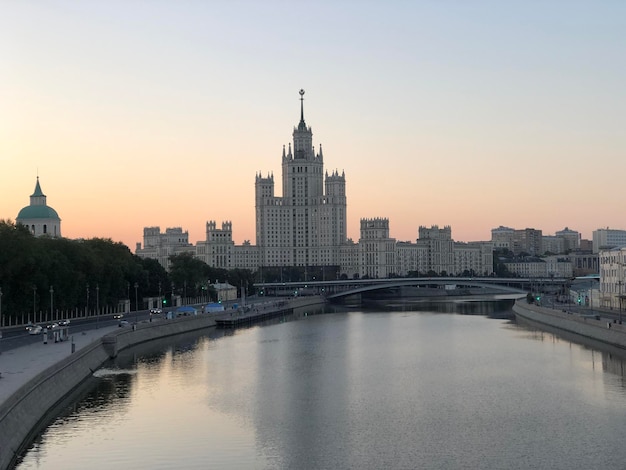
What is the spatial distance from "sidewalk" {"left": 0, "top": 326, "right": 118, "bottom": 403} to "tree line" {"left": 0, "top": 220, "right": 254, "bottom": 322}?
1246 centimetres

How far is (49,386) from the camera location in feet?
150

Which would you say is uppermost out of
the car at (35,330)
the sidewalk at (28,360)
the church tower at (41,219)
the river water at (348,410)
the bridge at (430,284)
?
the church tower at (41,219)

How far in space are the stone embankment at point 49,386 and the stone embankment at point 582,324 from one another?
37203mm

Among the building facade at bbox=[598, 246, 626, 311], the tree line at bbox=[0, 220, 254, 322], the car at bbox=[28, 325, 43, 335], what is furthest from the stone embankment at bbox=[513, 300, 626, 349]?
the tree line at bbox=[0, 220, 254, 322]

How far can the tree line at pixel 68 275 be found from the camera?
79.2 meters

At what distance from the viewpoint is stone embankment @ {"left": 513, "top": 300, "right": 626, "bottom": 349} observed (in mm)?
72125

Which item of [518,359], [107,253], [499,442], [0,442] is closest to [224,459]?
[0,442]

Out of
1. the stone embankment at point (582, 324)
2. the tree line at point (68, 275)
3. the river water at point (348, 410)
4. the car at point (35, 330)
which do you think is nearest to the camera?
the river water at point (348, 410)

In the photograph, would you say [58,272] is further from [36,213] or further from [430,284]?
[430,284]

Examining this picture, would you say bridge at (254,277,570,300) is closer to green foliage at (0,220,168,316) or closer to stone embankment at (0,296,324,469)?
green foliage at (0,220,168,316)

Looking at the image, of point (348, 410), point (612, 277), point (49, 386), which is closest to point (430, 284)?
point (612, 277)

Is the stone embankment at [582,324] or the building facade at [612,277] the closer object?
the stone embankment at [582,324]

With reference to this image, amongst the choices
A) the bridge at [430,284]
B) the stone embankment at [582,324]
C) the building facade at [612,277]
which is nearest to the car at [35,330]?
the stone embankment at [582,324]

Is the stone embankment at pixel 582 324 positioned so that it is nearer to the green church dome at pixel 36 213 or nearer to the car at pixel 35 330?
the car at pixel 35 330
